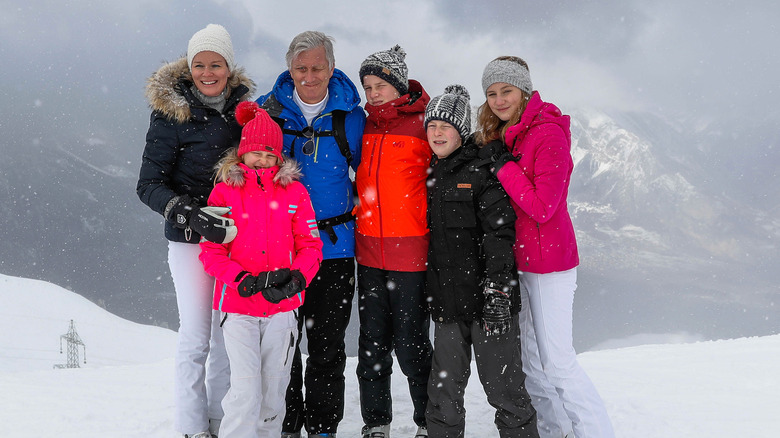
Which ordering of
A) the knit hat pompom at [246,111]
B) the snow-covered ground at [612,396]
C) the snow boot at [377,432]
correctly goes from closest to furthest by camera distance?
the knit hat pompom at [246,111]
the snow boot at [377,432]
the snow-covered ground at [612,396]

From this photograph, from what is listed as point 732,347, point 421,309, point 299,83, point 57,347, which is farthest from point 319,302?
point 57,347

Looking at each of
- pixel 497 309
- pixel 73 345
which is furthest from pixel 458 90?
pixel 73 345

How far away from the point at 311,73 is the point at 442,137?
1216mm

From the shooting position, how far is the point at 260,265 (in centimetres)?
384

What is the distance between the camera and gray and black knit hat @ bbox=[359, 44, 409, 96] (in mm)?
4254

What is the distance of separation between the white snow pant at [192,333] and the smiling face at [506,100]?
9.11ft

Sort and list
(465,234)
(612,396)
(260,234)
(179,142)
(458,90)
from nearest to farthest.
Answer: (260,234) < (465,234) < (179,142) < (458,90) < (612,396)

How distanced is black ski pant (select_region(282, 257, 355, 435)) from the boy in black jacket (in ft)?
2.77

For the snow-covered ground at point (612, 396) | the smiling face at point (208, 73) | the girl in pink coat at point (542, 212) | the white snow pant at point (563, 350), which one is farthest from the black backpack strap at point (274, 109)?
the snow-covered ground at point (612, 396)

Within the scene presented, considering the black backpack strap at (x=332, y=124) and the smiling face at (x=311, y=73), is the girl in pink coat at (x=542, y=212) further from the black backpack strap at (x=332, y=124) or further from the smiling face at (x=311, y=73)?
the smiling face at (x=311, y=73)

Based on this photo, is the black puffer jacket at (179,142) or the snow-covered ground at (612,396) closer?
the black puffer jacket at (179,142)

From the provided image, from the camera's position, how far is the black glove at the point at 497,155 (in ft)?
12.8

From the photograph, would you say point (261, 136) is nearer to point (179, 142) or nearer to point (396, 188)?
point (179, 142)

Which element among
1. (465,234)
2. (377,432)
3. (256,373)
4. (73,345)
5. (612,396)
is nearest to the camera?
(256,373)
